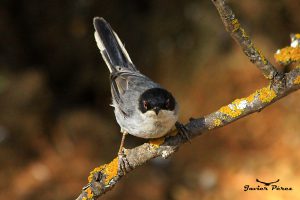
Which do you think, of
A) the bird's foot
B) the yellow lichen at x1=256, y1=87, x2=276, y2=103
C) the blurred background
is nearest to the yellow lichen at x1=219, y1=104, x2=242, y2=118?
the yellow lichen at x1=256, y1=87, x2=276, y2=103

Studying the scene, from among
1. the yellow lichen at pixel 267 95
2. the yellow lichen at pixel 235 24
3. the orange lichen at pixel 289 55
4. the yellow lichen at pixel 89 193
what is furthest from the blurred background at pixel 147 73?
the yellow lichen at pixel 235 24

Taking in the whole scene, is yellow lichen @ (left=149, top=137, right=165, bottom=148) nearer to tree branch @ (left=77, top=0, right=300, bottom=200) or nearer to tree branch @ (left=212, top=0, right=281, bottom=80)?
tree branch @ (left=77, top=0, right=300, bottom=200)

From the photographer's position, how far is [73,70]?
7.88 m

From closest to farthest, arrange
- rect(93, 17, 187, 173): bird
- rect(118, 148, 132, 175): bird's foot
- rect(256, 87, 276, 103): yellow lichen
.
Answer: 1. rect(256, 87, 276, 103): yellow lichen
2. rect(118, 148, 132, 175): bird's foot
3. rect(93, 17, 187, 173): bird

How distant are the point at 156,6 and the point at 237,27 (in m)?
4.90

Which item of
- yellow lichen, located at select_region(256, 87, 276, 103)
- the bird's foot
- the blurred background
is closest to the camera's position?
yellow lichen, located at select_region(256, 87, 276, 103)

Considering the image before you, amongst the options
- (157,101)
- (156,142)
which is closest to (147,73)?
(157,101)

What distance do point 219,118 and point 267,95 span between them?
0.37 m

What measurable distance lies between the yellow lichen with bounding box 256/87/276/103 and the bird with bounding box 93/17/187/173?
62cm

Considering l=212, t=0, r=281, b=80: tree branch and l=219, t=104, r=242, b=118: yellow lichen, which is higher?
l=212, t=0, r=281, b=80: tree branch

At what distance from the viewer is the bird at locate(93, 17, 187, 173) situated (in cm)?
387

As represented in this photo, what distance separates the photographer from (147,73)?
26.3 ft

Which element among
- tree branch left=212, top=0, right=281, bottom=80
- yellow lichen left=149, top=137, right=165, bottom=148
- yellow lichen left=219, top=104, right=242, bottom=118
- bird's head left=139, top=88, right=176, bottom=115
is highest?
bird's head left=139, top=88, right=176, bottom=115

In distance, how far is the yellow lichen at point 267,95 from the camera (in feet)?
11.6
